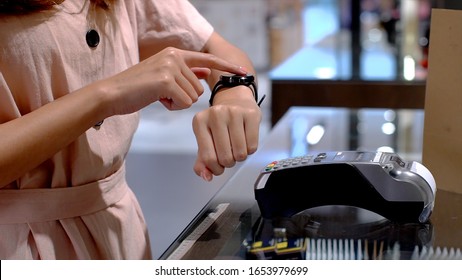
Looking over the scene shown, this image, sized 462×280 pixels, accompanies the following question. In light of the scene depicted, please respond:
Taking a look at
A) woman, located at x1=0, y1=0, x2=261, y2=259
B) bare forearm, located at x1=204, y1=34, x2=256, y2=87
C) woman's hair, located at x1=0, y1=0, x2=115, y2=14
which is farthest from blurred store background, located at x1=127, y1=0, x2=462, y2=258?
woman's hair, located at x1=0, y1=0, x2=115, y2=14

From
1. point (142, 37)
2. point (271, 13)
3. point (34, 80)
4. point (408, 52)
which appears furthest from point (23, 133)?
point (271, 13)

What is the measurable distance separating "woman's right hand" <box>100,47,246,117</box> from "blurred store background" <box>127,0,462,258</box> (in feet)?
1.04

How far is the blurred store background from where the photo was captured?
145cm

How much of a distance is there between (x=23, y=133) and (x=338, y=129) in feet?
2.20

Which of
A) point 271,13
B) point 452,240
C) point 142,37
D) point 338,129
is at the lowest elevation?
point 271,13

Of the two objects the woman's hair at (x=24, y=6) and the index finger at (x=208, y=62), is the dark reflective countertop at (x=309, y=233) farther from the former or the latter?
the woman's hair at (x=24, y=6)

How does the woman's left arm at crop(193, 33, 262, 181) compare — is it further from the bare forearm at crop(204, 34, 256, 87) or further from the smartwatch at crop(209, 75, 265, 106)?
the bare forearm at crop(204, 34, 256, 87)

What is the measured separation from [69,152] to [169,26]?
9.3 inches

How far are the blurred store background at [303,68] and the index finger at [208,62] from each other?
218 mm

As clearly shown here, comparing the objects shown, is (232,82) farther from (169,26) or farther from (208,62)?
(169,26)

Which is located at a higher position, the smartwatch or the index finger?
the index finger

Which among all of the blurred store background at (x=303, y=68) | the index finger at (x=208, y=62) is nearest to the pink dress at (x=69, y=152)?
the index finger at (x=208, y=62)

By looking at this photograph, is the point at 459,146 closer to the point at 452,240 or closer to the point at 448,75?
the point at 448,75

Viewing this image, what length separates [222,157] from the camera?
0.72 m
